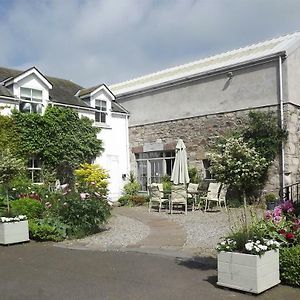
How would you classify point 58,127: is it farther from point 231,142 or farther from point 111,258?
point 231,142

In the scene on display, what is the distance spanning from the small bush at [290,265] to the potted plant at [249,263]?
163 millimetres

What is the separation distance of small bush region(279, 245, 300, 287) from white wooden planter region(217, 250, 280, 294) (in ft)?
0.53

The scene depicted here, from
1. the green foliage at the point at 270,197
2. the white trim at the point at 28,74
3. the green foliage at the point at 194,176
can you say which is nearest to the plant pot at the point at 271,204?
the green foliage at the point at 270,197

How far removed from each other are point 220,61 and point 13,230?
1382 cm

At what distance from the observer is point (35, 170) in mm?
18266

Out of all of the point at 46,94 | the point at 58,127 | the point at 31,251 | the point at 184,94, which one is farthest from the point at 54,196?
the point at 184,94

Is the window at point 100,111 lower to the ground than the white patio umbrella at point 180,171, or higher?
higher

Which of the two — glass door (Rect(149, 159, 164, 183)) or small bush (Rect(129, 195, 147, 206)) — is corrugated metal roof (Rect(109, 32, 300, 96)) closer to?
glass door (Rect(149, 159, 164, 183))

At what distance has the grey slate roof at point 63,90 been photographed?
1979cm

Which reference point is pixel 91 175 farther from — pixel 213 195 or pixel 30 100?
pixel 213 195

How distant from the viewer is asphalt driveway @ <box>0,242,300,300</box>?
213 inches

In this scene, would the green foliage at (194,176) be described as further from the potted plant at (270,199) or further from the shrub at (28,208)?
A: the shrub at (28,208)

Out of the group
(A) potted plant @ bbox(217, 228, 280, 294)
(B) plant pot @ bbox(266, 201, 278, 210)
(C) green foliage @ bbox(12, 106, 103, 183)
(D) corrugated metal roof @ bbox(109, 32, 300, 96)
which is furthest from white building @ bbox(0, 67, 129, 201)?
(A) potted plant @ bbox(217, 228, 280, 294)

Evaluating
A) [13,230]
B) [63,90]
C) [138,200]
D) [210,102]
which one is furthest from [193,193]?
[63,90]
